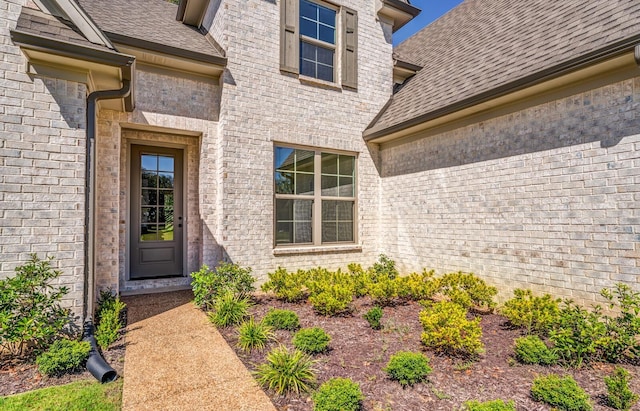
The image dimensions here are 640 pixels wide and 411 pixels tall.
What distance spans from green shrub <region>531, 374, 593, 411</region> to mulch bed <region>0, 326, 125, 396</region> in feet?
12.7

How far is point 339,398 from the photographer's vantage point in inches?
100

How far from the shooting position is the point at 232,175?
6422 mm

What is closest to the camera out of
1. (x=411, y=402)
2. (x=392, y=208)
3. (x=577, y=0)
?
(x=411, y=402)

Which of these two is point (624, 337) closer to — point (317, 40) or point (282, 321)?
point (282, 321)

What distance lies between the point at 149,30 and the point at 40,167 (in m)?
3.70

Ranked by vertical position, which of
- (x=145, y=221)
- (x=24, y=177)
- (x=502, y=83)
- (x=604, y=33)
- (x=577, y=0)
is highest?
(x=577, y=0)

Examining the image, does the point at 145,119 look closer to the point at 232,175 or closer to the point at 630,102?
the point at 232,175

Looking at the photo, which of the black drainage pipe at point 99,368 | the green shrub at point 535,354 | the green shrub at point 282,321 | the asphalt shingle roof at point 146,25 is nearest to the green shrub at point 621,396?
the green shrub at point 535,354

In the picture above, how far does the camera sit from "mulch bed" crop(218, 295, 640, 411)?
9.47 feet

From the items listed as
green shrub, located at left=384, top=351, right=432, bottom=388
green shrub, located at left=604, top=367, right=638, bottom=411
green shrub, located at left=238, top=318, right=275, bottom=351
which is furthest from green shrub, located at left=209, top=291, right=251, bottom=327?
green shrub, located at left=604, top=367, right=638, bottom=411

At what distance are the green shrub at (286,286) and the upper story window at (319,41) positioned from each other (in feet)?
13.8

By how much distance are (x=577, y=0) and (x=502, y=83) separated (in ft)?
7.23

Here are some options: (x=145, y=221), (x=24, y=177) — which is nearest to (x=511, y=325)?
(x=24, y=177)

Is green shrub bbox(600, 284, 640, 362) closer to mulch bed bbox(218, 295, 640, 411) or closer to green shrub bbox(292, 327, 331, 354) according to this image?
mulch bed bbox(218, 295, 640, 411)
